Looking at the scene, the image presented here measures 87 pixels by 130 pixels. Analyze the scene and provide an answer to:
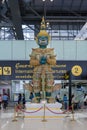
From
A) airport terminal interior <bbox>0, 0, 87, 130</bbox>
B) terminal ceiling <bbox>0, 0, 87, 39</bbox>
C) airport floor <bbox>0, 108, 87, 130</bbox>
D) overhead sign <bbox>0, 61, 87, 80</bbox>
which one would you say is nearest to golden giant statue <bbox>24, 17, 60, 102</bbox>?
airport terminal interior <bbox>0, 0, 87, 130</bbox>

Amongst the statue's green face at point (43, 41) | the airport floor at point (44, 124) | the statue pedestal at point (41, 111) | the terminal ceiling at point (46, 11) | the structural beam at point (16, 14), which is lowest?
the airport floor at point (44, 124)

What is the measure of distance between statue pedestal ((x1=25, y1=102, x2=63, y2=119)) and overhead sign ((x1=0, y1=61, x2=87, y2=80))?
457 inches

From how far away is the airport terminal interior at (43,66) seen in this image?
23.5 m

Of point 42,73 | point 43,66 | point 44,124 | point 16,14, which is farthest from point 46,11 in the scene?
point 44,124

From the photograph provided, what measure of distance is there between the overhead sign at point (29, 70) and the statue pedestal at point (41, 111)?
457 inches

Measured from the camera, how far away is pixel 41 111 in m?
22.5

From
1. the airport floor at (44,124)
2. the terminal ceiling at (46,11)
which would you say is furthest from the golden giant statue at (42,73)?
the terminal ceiling at (46,11)

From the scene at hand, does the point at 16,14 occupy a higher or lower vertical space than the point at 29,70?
higher

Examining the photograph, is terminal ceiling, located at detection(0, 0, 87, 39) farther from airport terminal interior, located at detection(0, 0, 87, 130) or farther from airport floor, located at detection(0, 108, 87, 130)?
airport floor, located at detection(0, 108, 87, 130)

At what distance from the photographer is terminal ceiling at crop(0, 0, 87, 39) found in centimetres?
3825

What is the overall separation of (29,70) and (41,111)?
40.0 feet

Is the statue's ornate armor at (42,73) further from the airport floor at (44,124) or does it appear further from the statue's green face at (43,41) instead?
the airport floor at (44,124)

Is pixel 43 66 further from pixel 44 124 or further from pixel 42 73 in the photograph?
pixel 44 124

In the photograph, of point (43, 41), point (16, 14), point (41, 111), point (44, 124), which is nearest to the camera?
point (44, 124)
